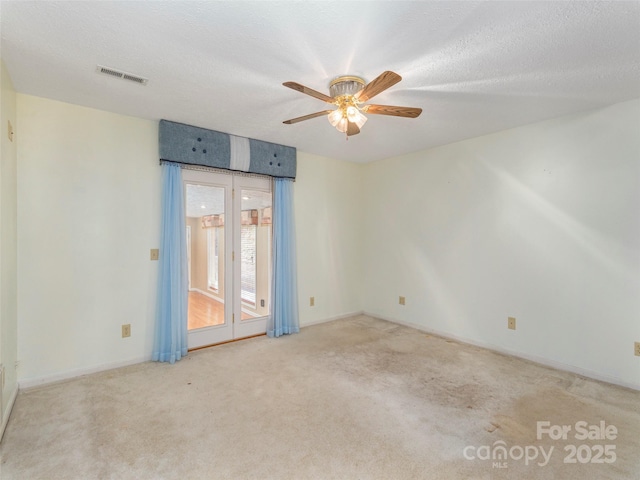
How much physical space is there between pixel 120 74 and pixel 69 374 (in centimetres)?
264

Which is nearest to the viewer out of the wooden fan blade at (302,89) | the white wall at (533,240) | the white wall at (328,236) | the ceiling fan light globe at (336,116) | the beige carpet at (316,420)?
the beige carpet at (316,420)

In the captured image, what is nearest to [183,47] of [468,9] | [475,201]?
[468,9]

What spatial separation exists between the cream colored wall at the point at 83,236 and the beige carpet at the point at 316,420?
0.36 meters

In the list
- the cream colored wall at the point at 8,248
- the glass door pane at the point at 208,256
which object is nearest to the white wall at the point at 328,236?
the glass door pane at the point at 208,256

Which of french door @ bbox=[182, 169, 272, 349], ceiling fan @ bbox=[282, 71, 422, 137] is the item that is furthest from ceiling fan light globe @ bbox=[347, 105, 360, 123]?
french door @ bbox=[182, 169, 272, 349]

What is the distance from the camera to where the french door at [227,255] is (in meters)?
3.57

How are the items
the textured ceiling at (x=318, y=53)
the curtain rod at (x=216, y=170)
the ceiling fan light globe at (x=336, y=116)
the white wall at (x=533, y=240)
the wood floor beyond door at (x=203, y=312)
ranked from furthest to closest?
the wood floor beyond door at (x=203, y=312)
the curtain rod at (x=216, y=170)
the white wall at (x=533, y=240)
the ceiling fan light globe at (x=336, y=116)
the textured ceiling at (x=318, y=53)

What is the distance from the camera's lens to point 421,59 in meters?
2.07

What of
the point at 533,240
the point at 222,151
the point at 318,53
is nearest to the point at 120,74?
the point at 222,151

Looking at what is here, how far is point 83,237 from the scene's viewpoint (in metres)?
2.88

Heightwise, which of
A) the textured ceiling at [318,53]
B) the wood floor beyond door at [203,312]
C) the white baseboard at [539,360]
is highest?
the textured ceiling at [318,53]

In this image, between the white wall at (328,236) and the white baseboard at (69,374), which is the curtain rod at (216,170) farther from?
the white baseboard at (69,374)

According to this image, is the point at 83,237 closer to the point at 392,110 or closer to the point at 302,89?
the point at 302,89

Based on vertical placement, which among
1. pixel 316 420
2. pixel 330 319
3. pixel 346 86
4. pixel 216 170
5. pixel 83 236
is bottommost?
pixel 316 420
